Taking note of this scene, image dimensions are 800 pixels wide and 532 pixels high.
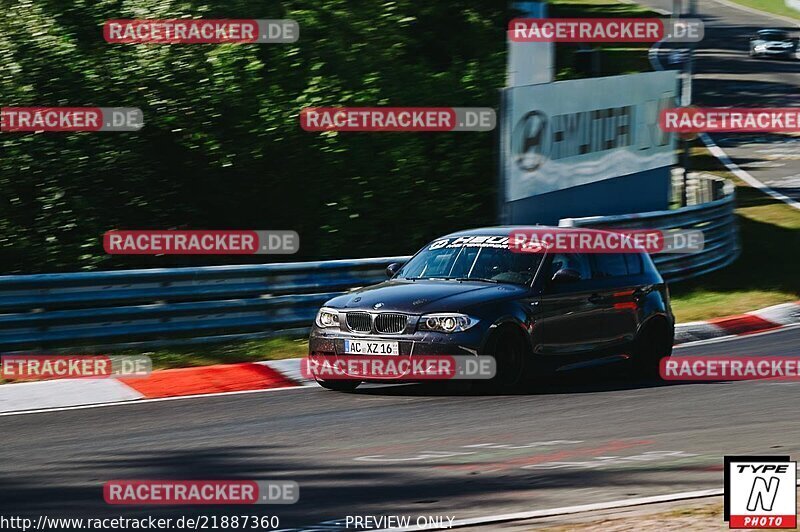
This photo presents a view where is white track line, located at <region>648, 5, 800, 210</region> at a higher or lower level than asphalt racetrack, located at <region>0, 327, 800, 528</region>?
lower

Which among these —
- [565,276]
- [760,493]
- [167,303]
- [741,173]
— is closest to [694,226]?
[565,276]

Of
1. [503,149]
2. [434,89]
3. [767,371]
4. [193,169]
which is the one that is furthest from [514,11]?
[767,371]

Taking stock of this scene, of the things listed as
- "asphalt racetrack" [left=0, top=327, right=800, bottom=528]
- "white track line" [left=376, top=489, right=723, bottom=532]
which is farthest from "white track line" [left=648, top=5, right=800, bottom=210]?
"white track line" [left=376, top=489, right=723, bottom=532]

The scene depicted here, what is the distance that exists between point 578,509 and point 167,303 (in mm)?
8131

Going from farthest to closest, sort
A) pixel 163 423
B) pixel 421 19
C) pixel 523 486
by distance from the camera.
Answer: pixel 421 19
pixel 163 423
pixel 523 486

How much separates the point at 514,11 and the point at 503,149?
5.44m

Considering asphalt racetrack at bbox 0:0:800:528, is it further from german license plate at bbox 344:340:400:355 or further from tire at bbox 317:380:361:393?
german license plate at bbox 344:340:400:355

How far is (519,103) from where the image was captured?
19.2m

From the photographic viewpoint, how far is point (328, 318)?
468 inches

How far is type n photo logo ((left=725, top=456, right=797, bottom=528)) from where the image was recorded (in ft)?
20.0

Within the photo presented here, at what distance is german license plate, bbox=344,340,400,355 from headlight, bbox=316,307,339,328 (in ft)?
0.93

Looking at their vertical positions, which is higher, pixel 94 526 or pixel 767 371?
pixel 94 526

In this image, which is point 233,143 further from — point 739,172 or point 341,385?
point 739,172

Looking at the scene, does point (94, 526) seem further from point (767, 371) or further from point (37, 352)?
point (767, 371)
